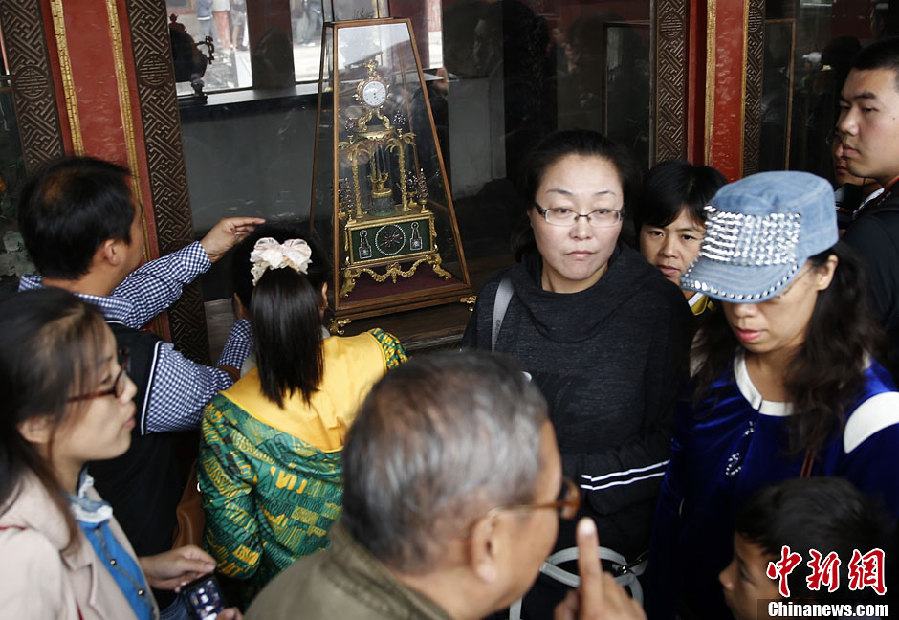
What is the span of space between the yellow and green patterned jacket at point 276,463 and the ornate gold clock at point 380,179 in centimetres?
173

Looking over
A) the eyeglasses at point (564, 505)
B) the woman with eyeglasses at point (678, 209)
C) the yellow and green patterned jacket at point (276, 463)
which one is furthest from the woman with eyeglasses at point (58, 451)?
the woman with eyeglasses at point (678, 209)

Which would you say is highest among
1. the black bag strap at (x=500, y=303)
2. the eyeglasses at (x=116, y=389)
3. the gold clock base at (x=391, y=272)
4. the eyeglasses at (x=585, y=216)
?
the eyeglasses at (x=585, y=216)

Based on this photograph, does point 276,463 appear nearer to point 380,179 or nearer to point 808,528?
point 808,528

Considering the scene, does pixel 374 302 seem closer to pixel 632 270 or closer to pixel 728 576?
pixel 632 270

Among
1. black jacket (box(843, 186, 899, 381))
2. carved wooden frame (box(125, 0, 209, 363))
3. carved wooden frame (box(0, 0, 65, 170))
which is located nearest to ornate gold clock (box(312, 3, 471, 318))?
carved wooden frame (box(125, 0, 209, 363))

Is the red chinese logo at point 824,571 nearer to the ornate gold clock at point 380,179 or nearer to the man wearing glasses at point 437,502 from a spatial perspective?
the man wearing glasses at point 437,502

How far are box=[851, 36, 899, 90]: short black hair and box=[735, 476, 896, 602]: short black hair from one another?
51.4 inches

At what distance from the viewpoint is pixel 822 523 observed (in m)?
1.24

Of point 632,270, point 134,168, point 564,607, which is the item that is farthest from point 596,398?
point 134,168

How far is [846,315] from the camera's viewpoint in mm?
1465

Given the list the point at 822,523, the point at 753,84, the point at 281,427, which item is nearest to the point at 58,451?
the point at 281,427

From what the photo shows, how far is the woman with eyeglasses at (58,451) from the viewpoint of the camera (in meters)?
1.26

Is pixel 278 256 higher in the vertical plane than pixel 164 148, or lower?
A: lower

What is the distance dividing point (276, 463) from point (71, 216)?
0.78m
